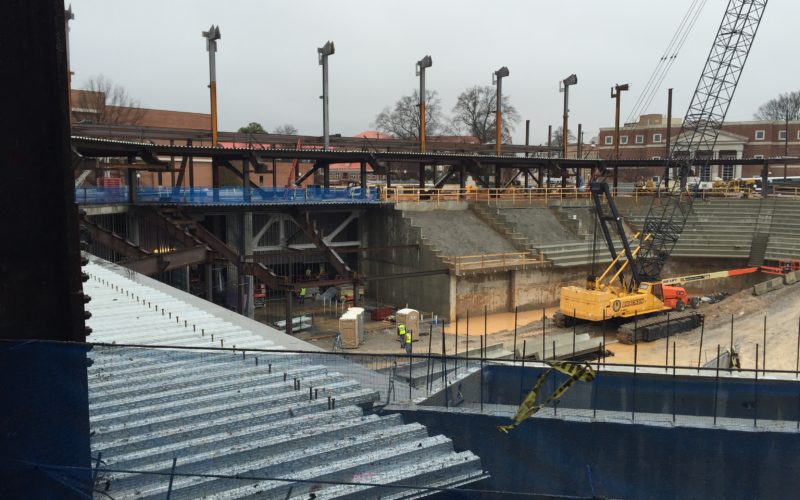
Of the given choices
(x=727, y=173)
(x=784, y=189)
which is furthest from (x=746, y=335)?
(x=727, y=173)

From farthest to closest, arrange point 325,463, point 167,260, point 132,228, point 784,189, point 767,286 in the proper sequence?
point 784,189 < point 767,286 < point 132,228 < point 167,260 < point 325,463

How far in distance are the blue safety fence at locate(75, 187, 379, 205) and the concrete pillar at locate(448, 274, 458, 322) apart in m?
6.70

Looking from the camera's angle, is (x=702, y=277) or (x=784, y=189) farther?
(x=784, y=189)

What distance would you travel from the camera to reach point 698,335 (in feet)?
83.5

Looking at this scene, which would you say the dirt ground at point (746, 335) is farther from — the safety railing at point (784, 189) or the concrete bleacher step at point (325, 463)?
the safety railing at point (784, 189)

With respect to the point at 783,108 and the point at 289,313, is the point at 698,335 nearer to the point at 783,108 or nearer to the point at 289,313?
the point at 289,313

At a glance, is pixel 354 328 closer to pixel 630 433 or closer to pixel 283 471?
pixel 630 433

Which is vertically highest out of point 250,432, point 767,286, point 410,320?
point 250,432

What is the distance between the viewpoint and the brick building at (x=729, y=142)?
256 feet

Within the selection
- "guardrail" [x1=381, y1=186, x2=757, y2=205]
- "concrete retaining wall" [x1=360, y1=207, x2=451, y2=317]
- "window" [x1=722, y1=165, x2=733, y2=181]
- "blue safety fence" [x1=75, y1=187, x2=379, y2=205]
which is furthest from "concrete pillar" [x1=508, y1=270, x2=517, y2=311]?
"window" [x1=722, y1=165, x2=733, y2=181]

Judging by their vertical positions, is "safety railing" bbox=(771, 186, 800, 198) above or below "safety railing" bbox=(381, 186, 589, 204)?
above

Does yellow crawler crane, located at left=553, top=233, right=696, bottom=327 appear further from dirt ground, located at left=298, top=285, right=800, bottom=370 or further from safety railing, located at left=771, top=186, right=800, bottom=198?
safety railing, located at left=771, top=186, right=800, bottom=198

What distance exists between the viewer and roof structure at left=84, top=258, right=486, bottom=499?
18.9 feet

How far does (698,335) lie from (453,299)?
34.0ft
